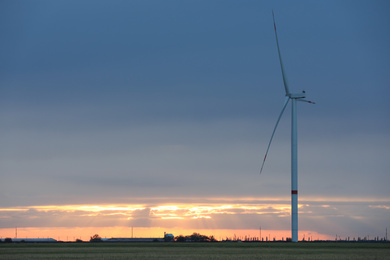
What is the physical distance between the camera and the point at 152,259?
75.8m

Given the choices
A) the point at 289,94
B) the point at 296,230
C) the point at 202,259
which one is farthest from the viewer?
the point at 289,94

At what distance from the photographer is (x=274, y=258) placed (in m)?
74.7

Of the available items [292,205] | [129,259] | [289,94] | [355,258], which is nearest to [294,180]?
[292,205]

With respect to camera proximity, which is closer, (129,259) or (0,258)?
(129,259)

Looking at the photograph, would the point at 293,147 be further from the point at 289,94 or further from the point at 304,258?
the point at 304,258

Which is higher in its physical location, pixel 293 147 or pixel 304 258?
pixel 293 147

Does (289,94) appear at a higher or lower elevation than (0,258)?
higher

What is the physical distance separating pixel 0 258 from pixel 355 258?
49.6m

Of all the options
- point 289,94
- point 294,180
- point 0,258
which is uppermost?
point 289,94

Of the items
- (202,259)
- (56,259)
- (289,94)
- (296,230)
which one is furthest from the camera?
(289,94)

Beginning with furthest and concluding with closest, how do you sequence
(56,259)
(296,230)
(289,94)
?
(289,94) < (296,230) < (56,259)

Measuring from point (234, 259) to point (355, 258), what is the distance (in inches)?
661

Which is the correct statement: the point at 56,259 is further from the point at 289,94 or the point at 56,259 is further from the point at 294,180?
the point at 289,94

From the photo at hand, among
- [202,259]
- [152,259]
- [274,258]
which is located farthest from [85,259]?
[274,258]
